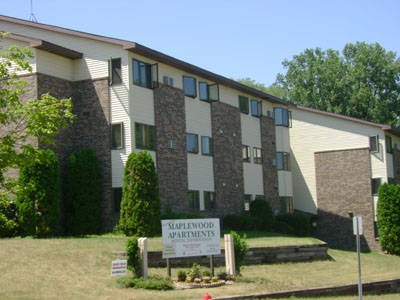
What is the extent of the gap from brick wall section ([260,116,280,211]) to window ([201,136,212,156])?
249 inches

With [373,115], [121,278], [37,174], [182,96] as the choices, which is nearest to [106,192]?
[37,174]

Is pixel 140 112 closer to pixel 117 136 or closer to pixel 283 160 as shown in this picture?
pixel 117 136

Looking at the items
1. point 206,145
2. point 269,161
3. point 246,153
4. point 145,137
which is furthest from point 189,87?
point 269,161

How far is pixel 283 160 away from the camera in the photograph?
41281 millimetres

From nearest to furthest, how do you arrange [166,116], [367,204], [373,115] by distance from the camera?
[166,116]
[367,204]
[373,115]

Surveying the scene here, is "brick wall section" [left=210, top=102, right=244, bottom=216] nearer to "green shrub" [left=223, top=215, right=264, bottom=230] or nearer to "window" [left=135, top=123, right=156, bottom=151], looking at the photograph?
"green shrub" [left=223, top=215, right=264, bottom=230]

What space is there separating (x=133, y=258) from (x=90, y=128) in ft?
35.5

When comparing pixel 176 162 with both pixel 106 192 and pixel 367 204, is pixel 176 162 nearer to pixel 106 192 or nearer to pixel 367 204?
pixel 106 192

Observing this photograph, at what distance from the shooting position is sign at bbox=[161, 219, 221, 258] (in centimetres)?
1938

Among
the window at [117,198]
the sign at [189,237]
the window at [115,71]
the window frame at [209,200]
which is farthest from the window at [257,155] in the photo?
the sign at [189,237]

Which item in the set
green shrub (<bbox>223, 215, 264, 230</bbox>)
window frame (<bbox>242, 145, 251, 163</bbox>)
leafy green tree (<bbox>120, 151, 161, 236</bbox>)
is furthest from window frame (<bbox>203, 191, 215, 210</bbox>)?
leafy green tree (<bbox>120, 151, 161, 236</bbox>)

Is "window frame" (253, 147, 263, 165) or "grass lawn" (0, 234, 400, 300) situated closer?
"grass lawn" (0, 234, 400, 300)

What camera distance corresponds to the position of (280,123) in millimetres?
41125

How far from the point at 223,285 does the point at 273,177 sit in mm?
21484
